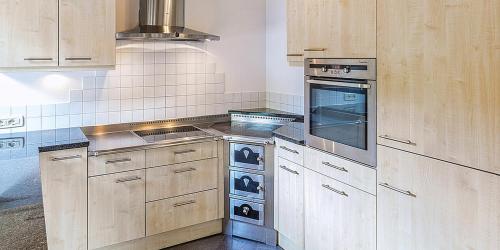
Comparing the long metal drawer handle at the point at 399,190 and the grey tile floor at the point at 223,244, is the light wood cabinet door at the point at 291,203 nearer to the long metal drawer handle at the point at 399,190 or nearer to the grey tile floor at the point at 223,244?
the grey tile floor at the point at 223,244

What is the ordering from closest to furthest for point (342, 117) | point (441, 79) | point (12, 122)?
point (441, 79) → point (342, 117) → point (12, 122)

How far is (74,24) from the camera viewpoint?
107 inches

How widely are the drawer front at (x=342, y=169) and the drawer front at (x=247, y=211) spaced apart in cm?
66

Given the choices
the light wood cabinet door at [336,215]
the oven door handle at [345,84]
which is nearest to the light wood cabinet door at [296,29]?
the oven door handle at [345,84]

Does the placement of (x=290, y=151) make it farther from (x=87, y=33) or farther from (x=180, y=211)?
(x=87, y=33)

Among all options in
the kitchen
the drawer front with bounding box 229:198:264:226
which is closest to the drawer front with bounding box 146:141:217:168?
the kitchen

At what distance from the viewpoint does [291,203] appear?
9.26 ft

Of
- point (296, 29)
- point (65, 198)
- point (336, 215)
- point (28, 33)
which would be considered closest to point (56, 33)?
point (28, 33)

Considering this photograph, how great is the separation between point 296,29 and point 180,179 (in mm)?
1420

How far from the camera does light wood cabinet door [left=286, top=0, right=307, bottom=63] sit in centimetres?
273

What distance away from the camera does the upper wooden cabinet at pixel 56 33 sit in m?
2.54

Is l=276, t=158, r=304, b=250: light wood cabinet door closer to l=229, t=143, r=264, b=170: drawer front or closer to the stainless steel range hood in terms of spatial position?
l=229, t=143, r=264, b=170: drawer front

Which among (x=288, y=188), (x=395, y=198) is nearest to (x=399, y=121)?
(x=395, y=198)

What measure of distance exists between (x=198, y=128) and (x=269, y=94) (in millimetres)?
933
